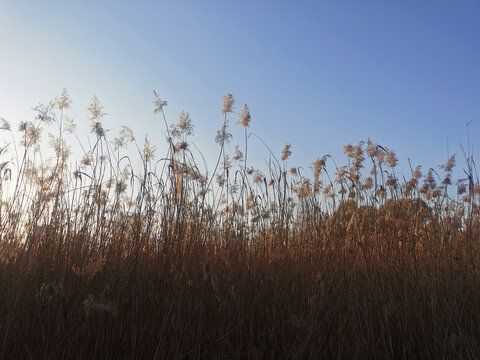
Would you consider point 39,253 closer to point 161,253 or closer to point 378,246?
point 161,253

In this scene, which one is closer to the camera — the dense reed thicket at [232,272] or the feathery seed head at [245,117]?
the dense reed thicket at [232,272]

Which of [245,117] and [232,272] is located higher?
[245,117]

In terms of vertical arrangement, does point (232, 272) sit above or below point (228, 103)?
below

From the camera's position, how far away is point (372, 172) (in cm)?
479

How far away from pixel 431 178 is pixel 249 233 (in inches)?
97.7

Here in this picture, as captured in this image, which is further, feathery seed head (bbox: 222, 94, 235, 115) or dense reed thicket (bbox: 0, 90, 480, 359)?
feathery seed head (bbox: 222, 94, 235, 115)

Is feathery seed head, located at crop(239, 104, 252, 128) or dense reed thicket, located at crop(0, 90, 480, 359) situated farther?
feathery seed head, located at crop(239, 104, 252, 128)

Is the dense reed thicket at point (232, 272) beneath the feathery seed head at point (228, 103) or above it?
beneath

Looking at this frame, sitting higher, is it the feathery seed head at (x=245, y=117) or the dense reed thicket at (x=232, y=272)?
the feathery seed head at (x=245, y=117)

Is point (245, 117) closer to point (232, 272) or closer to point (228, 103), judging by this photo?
point (228, 103)

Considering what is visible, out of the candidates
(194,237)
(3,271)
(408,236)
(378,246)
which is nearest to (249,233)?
(194,237)

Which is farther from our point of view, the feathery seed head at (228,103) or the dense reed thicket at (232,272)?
the feathery seed head at (228,103)

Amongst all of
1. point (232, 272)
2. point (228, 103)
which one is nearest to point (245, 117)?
point (228, 103)

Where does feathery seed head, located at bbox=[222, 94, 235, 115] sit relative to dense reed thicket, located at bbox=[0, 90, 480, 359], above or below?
above
